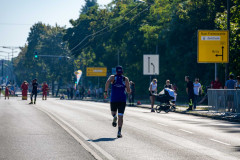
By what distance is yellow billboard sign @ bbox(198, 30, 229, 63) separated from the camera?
26969mm

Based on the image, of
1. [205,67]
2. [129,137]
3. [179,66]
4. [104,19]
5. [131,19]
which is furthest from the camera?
[104,19]

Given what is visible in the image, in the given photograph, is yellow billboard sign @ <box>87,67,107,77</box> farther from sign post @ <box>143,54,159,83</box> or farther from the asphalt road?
the asphalt road

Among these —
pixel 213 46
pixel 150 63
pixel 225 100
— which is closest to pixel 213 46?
pixel 213 46

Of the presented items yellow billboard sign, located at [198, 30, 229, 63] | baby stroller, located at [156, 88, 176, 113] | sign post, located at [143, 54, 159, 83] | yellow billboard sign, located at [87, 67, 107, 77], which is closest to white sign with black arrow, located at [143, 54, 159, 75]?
sign post, located at [143, 54, 159, 83]

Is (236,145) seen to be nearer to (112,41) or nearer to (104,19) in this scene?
(112,41)

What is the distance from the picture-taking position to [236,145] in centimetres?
1096

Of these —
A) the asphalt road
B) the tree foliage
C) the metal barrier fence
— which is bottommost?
the asphalt road

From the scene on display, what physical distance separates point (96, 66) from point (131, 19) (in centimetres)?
2495

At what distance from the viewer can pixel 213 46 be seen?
27516mm

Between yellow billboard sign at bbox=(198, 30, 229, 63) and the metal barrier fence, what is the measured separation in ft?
14.2

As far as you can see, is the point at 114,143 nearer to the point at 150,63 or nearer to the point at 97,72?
the point at 150,63

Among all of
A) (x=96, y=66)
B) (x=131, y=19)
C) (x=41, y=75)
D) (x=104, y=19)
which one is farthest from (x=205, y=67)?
(x=41, y=75)

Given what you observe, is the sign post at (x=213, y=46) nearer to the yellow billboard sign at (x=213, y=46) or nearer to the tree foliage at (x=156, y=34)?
the yellow billboard sign at (x=213, y=46)

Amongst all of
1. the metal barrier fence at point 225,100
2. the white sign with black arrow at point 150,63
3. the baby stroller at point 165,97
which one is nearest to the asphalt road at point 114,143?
the metal barrier fence at point 225,100
